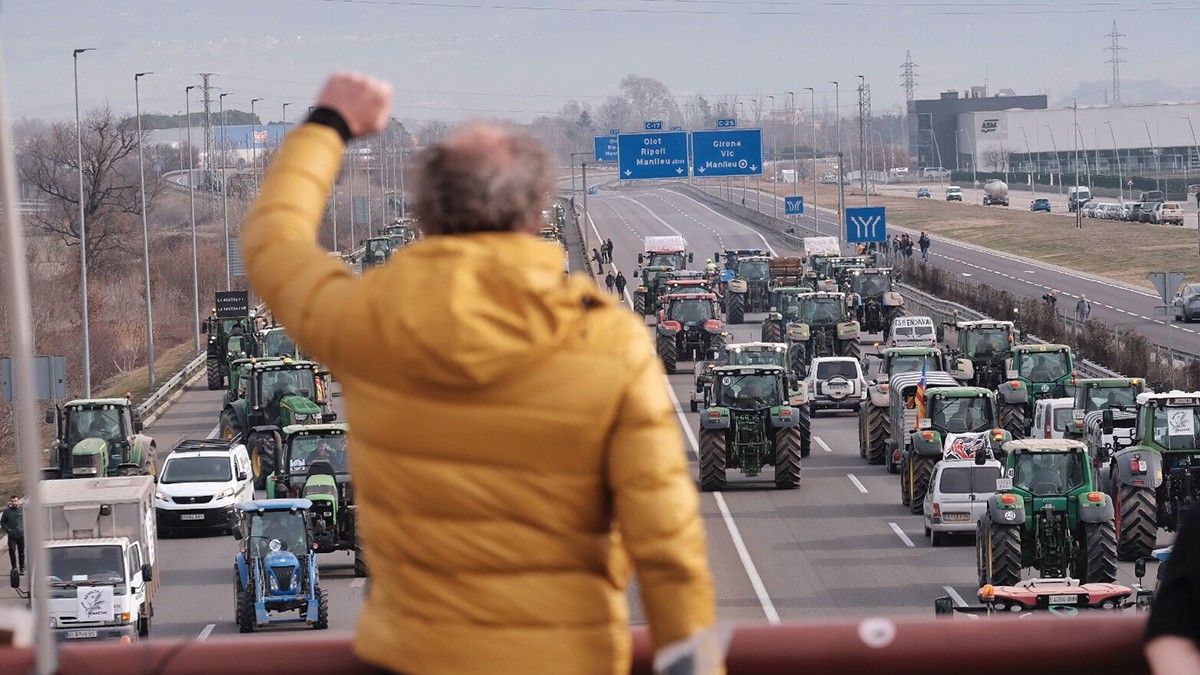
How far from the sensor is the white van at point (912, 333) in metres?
62.4

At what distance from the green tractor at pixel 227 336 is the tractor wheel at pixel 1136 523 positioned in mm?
36662

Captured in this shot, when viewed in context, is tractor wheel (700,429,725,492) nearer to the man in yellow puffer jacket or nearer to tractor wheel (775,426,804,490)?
tractor wheel (775,426,804,490)

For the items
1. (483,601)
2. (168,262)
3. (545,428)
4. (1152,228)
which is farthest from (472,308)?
(1152,228)

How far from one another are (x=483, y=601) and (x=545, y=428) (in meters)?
0.34

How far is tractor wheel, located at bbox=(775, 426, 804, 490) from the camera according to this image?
126 feet

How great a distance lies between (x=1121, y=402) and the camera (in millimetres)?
37781

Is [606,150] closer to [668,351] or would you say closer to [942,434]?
[668,351]

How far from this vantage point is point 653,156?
81875mm

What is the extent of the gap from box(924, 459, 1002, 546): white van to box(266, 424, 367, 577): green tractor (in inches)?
351

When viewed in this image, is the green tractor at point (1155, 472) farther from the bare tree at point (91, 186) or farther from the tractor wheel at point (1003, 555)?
the bare tree at point (91, 186)

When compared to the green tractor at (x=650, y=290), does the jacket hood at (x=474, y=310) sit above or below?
above

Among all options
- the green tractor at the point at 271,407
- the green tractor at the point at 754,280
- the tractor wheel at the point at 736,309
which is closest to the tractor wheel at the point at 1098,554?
the green tractor at the point at 271,407

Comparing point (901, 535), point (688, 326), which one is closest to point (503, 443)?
point (901, 535)

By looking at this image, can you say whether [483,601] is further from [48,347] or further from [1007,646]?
[48,347]
